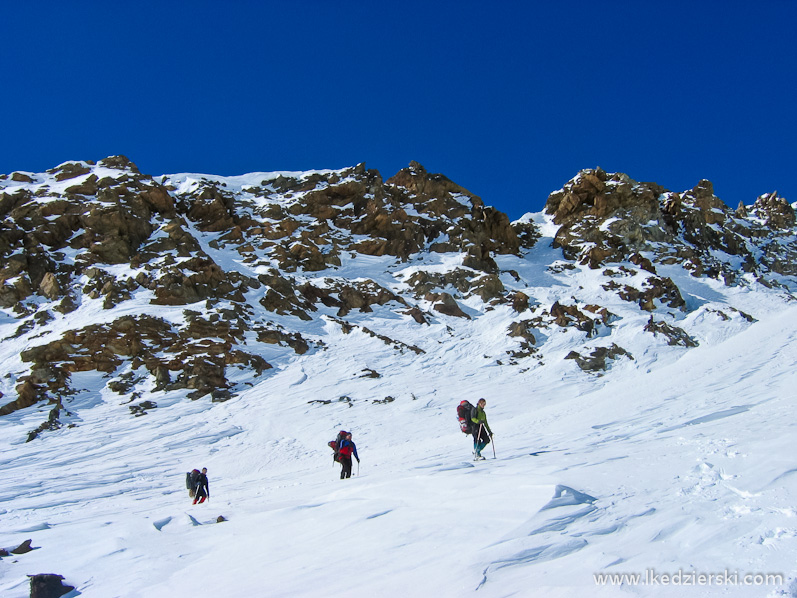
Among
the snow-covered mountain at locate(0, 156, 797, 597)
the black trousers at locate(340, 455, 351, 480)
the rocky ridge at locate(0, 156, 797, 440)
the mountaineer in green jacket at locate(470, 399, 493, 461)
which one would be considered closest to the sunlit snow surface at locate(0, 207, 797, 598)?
the snow-covered mountain at locate(0, 156, 797, 597)

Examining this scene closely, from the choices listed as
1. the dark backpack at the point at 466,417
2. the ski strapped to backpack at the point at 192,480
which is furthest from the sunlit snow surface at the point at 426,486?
the dark backpack at the point at 466,417

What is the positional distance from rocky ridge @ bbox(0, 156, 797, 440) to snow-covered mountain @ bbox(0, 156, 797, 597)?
24 cm

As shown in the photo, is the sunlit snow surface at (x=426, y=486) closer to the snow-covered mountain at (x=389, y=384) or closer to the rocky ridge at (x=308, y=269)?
the snow-covered mountain at (x=389, y=384)

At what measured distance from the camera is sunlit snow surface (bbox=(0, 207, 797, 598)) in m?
4.66

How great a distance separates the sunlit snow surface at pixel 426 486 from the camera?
4660 mm

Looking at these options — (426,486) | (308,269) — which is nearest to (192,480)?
(426,486)

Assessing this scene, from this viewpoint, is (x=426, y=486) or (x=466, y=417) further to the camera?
(x=466, y=417)

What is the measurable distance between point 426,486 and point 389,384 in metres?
19.6

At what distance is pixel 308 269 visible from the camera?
4616 centimetres

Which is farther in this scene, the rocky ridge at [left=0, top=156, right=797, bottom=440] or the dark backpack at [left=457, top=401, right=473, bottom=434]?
the rocky ridge at [left=0, top=156, right=797, bottom=440]

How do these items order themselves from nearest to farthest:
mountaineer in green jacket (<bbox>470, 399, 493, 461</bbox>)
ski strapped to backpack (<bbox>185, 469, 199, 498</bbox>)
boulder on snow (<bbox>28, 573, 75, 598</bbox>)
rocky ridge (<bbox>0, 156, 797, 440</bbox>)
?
boulder on snow (<bbox>28, 573, 75, 598</bbox>) → mountaineer in green jacket (<bbox>470, 399, 493, 461</bbox>) → ski strapped to backpack (<bbox>185, 469, 199, 498</bbox>) → rocky ridge (<bbox>0, 156, 797, 440</bbox>)

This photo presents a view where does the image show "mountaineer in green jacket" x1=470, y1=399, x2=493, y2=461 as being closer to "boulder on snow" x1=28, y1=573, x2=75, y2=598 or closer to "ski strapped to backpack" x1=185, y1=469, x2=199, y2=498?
"ski strapped to backpack" x1=185, y1=469, x2=199, y2=498

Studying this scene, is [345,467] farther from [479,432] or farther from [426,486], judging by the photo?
[426,486]

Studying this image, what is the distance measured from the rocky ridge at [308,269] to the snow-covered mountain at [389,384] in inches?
9.6
